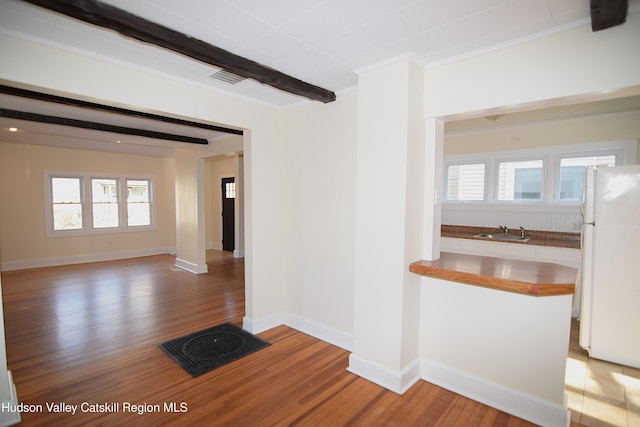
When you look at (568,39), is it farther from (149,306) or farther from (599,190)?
(149,306)

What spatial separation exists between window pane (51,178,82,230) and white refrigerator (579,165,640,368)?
946 centimetres

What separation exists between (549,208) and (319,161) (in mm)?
3766

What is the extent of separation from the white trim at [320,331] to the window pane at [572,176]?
158 inches

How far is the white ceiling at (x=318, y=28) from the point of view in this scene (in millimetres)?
1800

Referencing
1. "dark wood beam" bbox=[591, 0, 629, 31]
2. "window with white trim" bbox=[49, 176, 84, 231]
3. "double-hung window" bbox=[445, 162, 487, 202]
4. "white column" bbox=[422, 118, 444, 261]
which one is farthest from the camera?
"window with white trim" bbox=[49, 176, 84, 231]

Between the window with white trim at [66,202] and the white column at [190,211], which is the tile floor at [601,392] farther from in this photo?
the window with white trim at [66,202]

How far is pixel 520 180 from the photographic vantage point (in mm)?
4992

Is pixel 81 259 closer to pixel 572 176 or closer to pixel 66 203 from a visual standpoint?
pixel 66 203

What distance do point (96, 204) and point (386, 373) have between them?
8028 mm

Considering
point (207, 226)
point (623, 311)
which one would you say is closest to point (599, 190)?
point (623, 311)

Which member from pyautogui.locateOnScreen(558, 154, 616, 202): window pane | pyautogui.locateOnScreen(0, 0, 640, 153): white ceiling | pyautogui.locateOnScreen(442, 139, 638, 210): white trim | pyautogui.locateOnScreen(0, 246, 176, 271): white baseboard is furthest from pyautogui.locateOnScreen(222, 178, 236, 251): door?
pyautogui.locateOnScreen(558, 154, 616, 202): window pane

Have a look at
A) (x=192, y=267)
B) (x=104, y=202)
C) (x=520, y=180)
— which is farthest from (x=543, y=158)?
(x=104, y=202)

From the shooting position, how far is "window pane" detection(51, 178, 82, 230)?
273 inches

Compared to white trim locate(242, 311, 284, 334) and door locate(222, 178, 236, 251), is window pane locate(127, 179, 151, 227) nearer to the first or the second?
door locate(222, 178, 236, 251)
